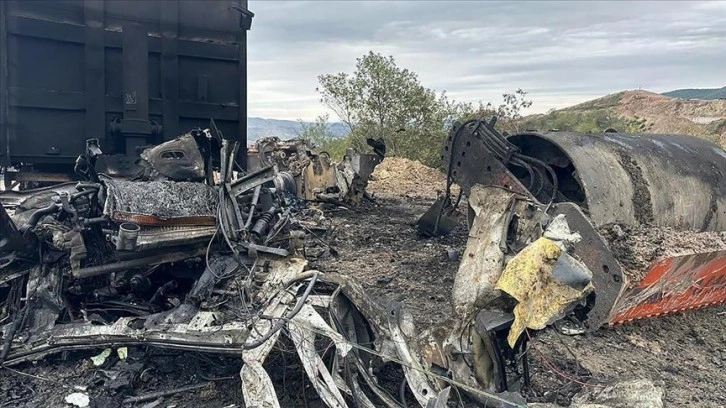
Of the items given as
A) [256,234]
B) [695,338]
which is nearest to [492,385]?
[256,234]

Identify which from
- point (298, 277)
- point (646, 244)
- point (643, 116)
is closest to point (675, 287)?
point (646, 244)

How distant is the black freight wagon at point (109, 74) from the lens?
198 inches

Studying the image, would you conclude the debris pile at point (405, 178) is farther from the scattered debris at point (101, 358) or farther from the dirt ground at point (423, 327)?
the scattered debris at point (101, 358)

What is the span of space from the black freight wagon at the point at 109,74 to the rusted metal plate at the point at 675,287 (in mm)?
3730

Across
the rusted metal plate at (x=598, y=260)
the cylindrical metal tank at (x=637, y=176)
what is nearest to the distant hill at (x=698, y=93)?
the cylindrical metal tank at (x=637, y=176)

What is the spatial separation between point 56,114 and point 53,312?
2236mm

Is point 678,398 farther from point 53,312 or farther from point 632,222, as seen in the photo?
point 53,312

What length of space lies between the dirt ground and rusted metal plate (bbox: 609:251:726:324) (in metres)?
0.22

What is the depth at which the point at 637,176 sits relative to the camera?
478 centimetres

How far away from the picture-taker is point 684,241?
4086 millimetres

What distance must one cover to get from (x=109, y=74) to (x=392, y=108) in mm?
13351

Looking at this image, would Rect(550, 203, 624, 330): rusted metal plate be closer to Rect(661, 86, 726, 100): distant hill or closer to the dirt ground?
the dirt ground

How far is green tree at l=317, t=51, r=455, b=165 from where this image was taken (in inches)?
708

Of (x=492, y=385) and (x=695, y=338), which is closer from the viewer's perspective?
(x=492, y=385)
